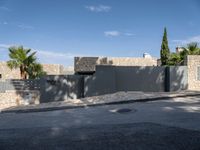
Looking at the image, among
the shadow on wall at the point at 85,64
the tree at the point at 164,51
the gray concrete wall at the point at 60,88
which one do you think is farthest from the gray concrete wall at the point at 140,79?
the tree at the point at 164,51

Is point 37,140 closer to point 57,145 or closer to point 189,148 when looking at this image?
point 57,145

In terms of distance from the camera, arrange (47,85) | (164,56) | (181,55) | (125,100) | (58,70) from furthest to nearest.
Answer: (164,56) → (58,70) → (181,55) → (47,85) → (125,100)

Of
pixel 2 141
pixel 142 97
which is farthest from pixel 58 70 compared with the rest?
pixel 2 141

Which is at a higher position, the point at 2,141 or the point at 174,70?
the point at 174,70

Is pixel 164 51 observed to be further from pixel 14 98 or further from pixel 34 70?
pixel 14 98

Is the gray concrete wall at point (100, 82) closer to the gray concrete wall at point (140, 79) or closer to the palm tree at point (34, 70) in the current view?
the gray concrete wall at point (140, 79)

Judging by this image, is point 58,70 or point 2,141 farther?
point 58,70

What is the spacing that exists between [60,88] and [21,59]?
34.0ft

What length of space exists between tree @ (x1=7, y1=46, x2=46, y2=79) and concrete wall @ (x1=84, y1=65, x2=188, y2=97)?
11.1 meters

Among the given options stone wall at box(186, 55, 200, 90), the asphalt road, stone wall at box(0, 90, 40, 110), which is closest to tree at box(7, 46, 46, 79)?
stone wall at box(0, 90, 40, 110)

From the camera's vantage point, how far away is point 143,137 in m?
8.08

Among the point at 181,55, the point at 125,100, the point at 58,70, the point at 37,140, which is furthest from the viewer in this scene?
the point at 58,70

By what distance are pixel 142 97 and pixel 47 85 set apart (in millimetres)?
7280

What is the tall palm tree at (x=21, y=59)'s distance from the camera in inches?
1251
